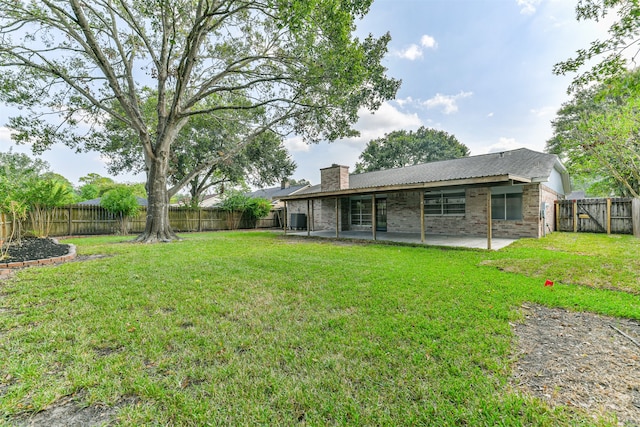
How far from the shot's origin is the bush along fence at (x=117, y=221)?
12852 millimetres

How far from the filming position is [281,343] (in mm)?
2494

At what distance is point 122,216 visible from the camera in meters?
13.6

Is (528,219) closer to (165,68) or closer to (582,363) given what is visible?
(582,363)

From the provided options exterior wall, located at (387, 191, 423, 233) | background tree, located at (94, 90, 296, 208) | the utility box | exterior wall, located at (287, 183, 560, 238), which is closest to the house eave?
exterior wall, located at (287, 183, 560, 238)

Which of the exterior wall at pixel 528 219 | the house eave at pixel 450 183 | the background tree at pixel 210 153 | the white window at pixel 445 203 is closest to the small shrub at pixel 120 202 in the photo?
the background tree at pixel 210 153

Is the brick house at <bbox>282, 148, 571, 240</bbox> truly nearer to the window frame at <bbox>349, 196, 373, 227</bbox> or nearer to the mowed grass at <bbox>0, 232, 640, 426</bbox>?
the window frame at <bbox>349, 196, 373, 227</bbox>

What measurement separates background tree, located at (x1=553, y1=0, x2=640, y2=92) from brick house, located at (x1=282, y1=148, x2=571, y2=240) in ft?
8.77

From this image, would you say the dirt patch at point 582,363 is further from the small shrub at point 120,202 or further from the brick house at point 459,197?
the small shrub at point 120,202

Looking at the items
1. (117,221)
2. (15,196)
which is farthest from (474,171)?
(117,221)

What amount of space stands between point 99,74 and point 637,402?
16.4 meters

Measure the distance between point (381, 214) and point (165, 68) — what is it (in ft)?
38.1

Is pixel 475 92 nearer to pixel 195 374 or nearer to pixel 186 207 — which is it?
pixel 195 374

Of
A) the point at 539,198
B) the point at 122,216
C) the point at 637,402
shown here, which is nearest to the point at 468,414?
the point at 637,402

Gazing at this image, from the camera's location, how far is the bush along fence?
42.2 ft
